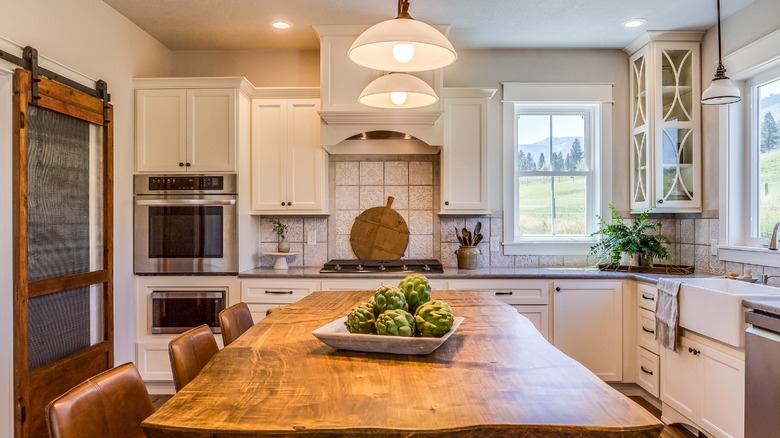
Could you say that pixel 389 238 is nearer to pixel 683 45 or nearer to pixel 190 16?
pixel 190 16

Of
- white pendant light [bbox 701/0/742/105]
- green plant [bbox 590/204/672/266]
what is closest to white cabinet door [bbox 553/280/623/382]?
green plant [bbox 590/204/672/266]

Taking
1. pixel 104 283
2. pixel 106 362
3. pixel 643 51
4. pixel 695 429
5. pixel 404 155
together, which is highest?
pixel 643 51

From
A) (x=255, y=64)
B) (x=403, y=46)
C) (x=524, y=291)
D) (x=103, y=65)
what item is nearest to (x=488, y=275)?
(x=524, y=291)

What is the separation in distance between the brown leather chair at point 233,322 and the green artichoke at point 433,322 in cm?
87

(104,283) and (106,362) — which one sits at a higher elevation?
(104,283)

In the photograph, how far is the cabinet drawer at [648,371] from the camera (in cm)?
334

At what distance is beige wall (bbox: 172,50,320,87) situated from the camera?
14.0ft

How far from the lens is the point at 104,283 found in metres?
3.24

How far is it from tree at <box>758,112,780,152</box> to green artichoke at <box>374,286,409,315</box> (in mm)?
2912

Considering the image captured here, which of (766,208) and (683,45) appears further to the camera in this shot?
(683,45)

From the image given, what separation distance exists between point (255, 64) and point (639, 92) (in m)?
3.07

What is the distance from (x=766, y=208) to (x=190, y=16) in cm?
396

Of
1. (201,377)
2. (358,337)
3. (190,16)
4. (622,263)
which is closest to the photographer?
(201,377)

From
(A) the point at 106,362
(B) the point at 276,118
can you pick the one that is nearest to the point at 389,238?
(B) the point at 276,118
